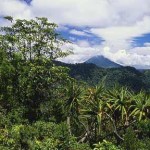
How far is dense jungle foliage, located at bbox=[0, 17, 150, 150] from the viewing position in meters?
31.4

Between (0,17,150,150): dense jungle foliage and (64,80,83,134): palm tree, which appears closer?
(0,17,150,150): dense jungle foliage

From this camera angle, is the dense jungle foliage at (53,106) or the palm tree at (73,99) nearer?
the dense jungle foliage at (53,106)

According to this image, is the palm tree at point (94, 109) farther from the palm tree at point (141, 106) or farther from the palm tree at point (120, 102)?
the palm tree at point (141, 106)

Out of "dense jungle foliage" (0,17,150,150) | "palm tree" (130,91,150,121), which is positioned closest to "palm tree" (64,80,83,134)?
Answer: "dense jungle foliage" (0,17,150,150)

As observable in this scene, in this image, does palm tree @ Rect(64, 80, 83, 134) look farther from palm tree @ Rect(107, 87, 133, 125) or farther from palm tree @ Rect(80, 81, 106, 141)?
palm tree @ Rect(107, 87, 133, 125)

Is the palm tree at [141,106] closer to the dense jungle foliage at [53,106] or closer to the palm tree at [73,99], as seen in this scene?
the dense jungle foliage at [53,106]

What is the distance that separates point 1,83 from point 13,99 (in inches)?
113

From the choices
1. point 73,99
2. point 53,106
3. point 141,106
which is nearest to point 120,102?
point 141,106

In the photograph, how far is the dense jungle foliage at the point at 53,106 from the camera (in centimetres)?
3141

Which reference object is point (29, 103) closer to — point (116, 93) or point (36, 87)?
point (36, 87)

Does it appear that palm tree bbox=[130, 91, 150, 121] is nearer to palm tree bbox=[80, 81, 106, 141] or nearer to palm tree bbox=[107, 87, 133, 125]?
palm tree bbox=[107, 87, 133, 125]

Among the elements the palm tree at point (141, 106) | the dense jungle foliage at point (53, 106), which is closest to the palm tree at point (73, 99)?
the dense jungle foliage at point (53, 106)

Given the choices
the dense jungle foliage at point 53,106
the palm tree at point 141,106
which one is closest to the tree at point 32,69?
the dense jungle foliage at point 53,106

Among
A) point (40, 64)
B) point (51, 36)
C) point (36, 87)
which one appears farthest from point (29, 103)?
point (51, 36)
